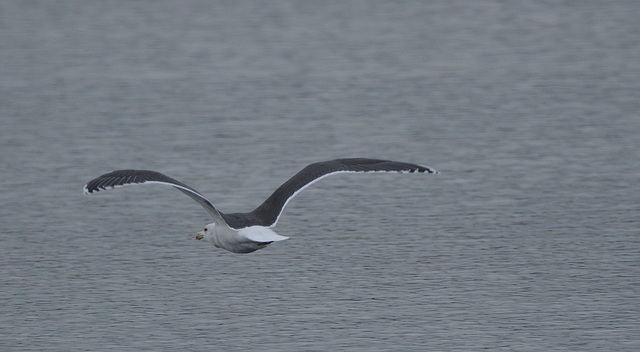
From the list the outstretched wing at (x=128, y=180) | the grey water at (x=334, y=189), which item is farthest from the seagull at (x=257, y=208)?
the grey water at (x=334, y=189)

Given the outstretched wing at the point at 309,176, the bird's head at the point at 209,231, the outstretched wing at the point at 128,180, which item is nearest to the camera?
the outstretched wing at the point at 128,180

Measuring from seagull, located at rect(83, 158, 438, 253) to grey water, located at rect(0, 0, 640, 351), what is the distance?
1.88 ft

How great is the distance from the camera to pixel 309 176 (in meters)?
11.7

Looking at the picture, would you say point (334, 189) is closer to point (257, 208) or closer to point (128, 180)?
point (257, 208)

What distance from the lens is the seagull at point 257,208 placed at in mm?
10797

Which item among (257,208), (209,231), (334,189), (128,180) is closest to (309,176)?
(257,208)

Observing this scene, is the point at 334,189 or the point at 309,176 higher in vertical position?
the point at 309,176

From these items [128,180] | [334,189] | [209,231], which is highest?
[128,180]

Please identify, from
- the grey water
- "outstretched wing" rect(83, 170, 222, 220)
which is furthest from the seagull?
the grey water

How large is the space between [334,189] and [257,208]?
4.31 meters

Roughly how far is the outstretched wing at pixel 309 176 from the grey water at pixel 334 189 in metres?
0.73

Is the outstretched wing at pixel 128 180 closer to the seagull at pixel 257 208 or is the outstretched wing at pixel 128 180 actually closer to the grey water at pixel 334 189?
the seagull at pixel 257 208

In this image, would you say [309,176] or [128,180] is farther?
[309,176]

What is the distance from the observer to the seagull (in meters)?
10.8
